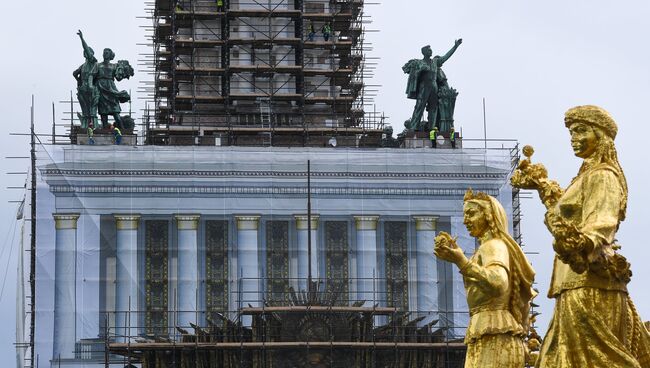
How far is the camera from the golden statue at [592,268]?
14.2 meters

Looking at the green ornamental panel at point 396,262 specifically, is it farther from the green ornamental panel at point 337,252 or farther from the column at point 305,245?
the column at point 305,245

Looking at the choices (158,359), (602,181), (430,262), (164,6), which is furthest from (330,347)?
(602,181)

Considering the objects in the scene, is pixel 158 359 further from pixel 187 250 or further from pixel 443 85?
pixel 443 85

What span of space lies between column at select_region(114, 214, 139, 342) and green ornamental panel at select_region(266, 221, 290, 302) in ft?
14.3

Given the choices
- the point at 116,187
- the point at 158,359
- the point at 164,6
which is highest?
the point at 164,6

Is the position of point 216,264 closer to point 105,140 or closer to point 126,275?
point 126,275

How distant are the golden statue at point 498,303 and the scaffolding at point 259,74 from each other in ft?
151

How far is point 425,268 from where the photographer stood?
6031 cm

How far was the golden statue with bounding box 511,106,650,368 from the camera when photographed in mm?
14219

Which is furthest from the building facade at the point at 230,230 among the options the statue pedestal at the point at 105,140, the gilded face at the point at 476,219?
the gilded face at the point at 476,219

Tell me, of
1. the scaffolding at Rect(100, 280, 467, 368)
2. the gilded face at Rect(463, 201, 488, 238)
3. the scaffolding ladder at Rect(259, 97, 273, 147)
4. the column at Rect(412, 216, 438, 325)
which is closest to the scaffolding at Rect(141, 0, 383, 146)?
the scaffolding ladder at Rect(259, 97, 273, 147)

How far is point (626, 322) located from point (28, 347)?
46.7 m

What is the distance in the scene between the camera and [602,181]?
14.7 m

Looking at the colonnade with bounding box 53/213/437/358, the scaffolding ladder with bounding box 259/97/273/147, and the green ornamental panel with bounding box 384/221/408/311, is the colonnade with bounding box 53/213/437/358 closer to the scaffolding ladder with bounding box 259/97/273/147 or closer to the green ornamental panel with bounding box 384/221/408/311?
the green ornamental panel with bounding box 384/221/408/311
